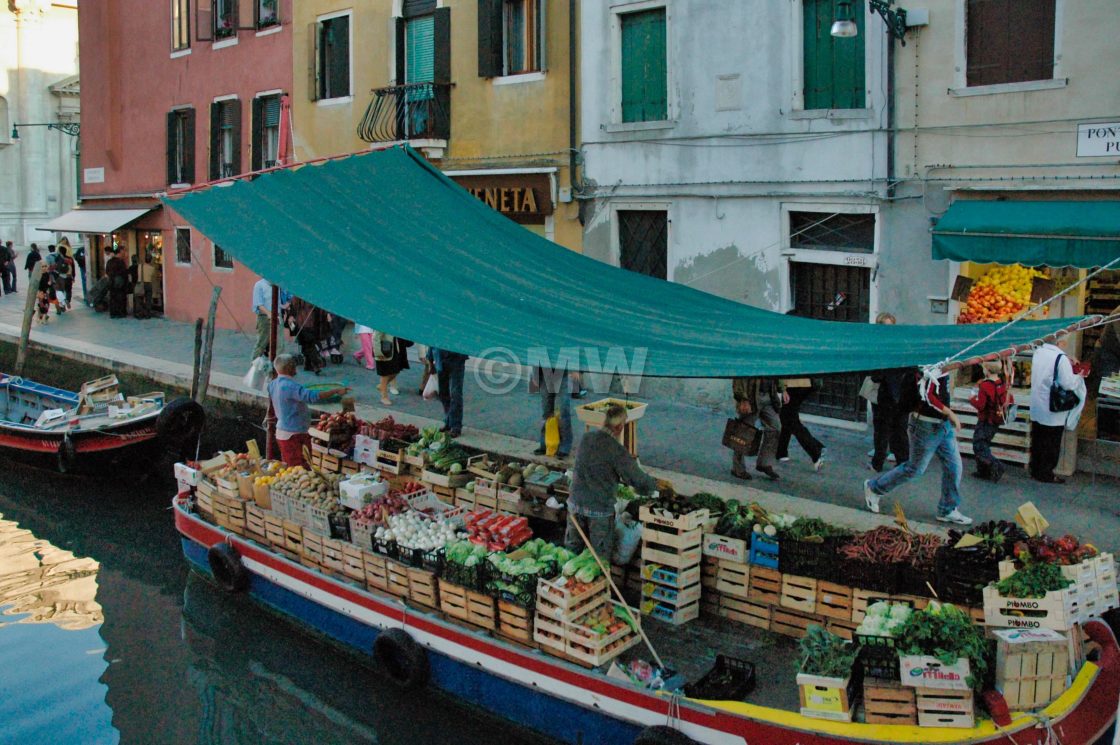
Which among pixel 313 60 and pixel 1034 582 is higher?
pixel 313 60

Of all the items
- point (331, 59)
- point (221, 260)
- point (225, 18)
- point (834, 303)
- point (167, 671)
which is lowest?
point (167, 671)

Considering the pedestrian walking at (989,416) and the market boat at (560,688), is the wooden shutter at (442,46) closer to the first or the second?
the market boat at (560,688)

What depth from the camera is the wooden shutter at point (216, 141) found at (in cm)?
2461

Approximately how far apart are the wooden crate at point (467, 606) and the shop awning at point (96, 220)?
2109cm

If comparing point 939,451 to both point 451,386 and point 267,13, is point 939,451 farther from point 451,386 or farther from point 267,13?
point 267,13

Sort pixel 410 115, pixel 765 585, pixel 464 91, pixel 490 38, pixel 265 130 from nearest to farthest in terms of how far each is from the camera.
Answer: pixel 765 585
pixel 490 38
pixel 464 91
pixel 410 115
pixel 265 130

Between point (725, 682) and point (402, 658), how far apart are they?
2.66m

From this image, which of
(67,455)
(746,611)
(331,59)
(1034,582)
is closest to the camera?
(1034,582)

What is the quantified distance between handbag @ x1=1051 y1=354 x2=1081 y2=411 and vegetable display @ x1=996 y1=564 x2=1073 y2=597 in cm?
421

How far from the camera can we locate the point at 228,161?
24.6 meters

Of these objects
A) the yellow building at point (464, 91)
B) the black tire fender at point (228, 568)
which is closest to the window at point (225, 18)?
the yellow building at point (464, 91)

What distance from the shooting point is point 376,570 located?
352 inches

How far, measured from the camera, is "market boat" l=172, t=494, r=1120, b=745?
6.34 meters

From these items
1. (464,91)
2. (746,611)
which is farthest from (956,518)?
(464,91)
